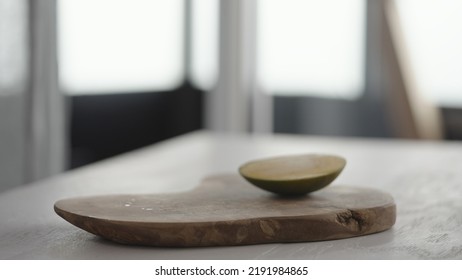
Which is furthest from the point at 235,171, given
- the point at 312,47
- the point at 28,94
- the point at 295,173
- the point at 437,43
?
the point at 312,47

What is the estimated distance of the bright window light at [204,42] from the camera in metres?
2.38

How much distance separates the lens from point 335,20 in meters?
2.52

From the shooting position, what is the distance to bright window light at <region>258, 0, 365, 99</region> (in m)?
2.49

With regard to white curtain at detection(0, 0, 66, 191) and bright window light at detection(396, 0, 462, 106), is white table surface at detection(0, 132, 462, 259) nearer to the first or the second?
Answer: white curtain at detection(0, 0, 66, 191)

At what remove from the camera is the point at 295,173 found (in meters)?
0.65

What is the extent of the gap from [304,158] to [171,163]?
38 centimetres

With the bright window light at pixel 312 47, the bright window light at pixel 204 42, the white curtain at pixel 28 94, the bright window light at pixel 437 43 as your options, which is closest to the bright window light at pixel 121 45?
the bright window light at pixel 204 42

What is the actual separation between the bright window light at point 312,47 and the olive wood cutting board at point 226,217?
1.84 m

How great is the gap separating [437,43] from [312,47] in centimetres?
43

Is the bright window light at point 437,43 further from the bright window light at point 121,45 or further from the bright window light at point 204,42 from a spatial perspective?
the bright window light at point 121,45

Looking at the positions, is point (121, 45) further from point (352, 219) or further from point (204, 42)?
point (352, 219)
